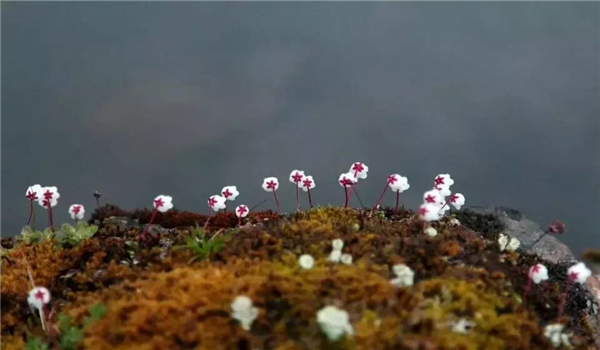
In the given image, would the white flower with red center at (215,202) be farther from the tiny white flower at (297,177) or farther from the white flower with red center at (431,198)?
the white flower with red center at (431,198)

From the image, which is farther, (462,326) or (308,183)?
(308,183)

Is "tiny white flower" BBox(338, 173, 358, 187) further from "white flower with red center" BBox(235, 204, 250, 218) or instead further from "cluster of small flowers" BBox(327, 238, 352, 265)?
"cluster of small flowers" BBox(327, 238, 352, 265)

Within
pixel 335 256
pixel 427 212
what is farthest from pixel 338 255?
pixel 427 212

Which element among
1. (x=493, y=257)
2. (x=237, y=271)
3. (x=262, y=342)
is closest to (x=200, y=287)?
(x=237, y=271)

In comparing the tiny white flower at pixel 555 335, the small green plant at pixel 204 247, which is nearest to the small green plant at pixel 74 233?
the small green plant at pixel 204 247

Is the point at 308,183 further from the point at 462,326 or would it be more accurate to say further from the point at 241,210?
the point at 462,326
